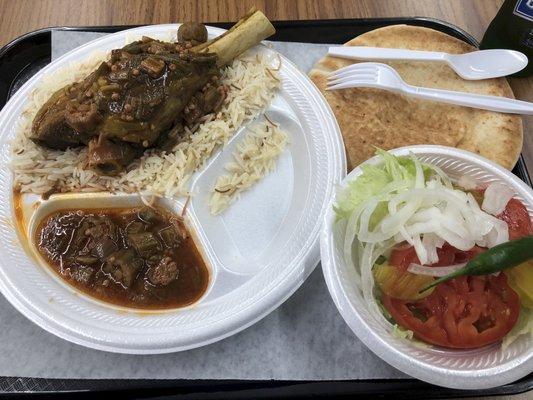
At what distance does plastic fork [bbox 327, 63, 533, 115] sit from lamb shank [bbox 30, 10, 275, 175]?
2.32ft

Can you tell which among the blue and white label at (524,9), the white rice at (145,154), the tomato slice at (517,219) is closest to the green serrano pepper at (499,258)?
the tomato slice at (517,219)

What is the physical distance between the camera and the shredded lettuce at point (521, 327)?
1951 mm

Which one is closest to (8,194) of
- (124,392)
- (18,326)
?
(18,326)

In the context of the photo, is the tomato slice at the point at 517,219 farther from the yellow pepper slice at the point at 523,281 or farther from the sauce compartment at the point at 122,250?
the sauce compartment at the point at 122,250

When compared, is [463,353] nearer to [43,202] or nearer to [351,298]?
[351,298]

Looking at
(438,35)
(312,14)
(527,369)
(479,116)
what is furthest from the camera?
(312,14)

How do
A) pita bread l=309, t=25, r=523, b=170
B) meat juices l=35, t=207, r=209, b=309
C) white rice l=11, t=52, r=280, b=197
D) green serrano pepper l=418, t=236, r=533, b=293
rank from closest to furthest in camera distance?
green serrano pepper l=418, t=236, r=533, b=293 → meat juices l=35, t=207, r=209, b=309 → white rice l=11, t=52, r=280, b=197 → pita bread l=309, t=25, r=523, b=170

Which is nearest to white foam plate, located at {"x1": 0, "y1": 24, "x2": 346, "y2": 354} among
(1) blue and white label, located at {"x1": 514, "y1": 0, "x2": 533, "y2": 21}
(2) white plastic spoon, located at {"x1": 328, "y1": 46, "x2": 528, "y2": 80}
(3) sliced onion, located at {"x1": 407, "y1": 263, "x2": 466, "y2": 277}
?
(2) white plastic spoon, located at {"x1": 328, "y1": 46, "x2": 528, "y2": 80}

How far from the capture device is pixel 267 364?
238cm

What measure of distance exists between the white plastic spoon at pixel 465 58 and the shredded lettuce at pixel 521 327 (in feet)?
5.16

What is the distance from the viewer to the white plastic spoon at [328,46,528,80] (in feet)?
9.64

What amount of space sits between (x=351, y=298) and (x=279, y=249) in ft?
2.09

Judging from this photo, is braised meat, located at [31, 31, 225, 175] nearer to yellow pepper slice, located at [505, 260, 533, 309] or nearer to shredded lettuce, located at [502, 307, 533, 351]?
yellow pepper slice, located at [505, 260, 533, 309]

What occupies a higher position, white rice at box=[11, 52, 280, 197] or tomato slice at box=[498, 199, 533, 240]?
white rice at box=[11, 52, 280, 197]
